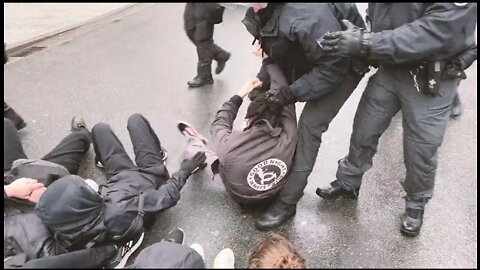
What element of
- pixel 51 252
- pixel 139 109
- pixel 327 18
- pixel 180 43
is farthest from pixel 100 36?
pixel 327 18

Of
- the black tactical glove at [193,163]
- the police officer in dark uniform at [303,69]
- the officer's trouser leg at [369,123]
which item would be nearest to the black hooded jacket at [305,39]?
the police officer in dark uniform at [303,69]

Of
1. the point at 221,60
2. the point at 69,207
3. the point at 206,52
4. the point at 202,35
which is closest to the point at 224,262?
the point at 69,207

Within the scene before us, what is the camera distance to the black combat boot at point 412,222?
2377 millimetres

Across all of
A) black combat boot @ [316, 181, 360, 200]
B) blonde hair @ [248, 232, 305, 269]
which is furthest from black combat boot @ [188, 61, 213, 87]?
blonde hair @ [248, 232, 305, 269]

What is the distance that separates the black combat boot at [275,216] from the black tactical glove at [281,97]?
575 mm

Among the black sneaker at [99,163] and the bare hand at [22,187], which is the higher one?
the bare hand at [22,187]

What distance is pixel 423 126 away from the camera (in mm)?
2094

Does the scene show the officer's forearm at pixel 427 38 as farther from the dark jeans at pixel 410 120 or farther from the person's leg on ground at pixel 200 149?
A: the person's leg on ground at pixel 200 149

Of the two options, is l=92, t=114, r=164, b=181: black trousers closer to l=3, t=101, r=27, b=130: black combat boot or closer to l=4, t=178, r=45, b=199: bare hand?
l=4, t=178, r=45, b=199: bare hand

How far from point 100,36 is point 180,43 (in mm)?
1194

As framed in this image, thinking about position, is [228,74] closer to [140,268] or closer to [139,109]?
[139,109]

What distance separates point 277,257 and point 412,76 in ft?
3.33

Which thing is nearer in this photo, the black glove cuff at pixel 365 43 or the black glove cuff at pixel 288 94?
the black glove cuff at pixel 365 43

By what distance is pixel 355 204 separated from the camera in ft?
8.80
